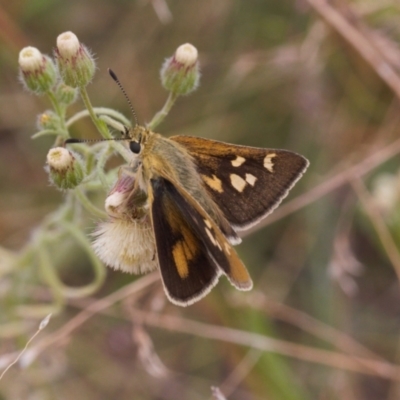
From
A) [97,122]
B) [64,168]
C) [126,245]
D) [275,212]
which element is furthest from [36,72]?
[275,212]

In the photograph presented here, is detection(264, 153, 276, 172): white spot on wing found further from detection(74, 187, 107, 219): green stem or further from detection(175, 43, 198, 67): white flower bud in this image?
detection(74, 187, 107, 219): green stem

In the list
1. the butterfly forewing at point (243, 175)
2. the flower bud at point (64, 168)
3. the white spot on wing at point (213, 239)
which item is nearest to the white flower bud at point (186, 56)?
the butterfly forewing at point (243, 175)

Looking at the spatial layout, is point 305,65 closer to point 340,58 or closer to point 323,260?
point 340,58

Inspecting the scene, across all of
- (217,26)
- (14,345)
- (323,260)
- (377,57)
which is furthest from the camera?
(217,26)

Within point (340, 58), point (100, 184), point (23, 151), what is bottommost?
point (340, 58)

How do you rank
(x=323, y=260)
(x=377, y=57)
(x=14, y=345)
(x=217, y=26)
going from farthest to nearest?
1. (x=217, y=26)
2. (x=323, y=260)
3. (x=377, y=57)
4. (x=14, y=345)

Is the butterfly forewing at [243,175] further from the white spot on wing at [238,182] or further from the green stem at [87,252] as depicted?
the green stem at [87,252]

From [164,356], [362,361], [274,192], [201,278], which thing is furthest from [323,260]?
[201,278]
